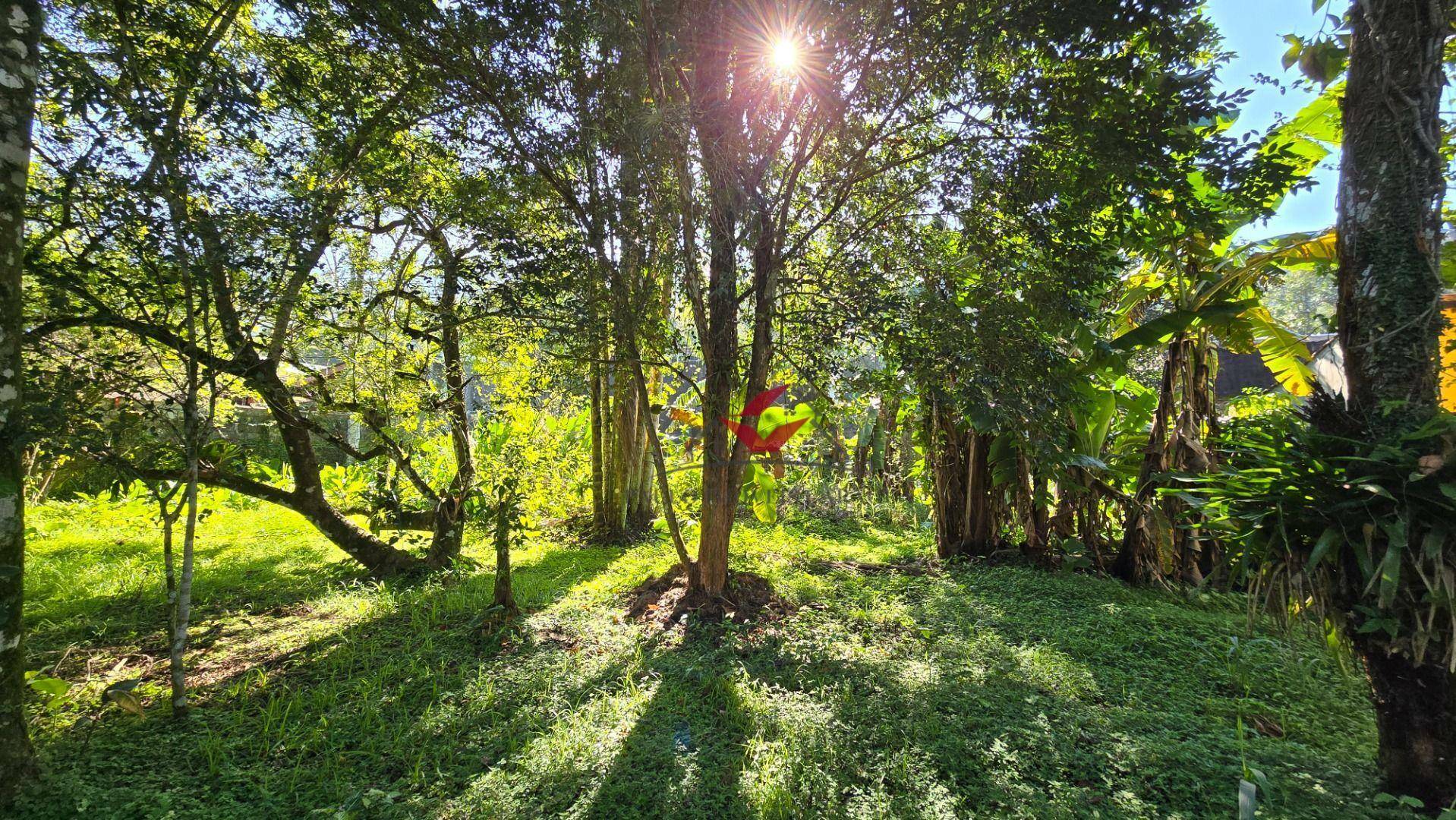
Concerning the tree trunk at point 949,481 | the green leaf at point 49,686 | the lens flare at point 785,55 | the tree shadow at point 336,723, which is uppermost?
the lens flare at point 785,55

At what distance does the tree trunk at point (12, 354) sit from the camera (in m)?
2.12

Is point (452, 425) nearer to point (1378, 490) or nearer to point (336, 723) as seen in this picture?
point (336, 723)

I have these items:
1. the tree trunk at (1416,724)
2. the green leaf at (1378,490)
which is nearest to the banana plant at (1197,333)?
the tree trunk at (1416,724)

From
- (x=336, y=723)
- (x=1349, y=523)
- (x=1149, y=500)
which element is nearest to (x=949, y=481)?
(x=1149, y=500)

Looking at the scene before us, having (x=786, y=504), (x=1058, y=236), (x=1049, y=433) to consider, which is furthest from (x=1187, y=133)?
Answer: (x=786, y=504)

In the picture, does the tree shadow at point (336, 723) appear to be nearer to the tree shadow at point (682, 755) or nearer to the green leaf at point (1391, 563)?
the tree shadow at point (682, 755)

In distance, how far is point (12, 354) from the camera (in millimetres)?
2164

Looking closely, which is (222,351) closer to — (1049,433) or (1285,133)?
(1049,433)

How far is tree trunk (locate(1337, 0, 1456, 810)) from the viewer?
2.04 m

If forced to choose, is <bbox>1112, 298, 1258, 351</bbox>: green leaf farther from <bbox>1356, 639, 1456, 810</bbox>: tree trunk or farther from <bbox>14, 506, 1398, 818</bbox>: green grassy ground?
<bbox>1356, 639, 1456, 810</bbox>: tree trunk

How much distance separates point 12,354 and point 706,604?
3.89 m

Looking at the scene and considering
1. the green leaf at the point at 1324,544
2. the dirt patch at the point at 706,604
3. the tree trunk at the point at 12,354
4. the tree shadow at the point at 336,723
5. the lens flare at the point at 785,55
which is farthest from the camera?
the dirt patch at the point at 706,604

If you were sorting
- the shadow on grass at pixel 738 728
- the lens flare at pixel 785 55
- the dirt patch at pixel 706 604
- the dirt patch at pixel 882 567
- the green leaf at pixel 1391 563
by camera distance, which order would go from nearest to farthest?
the green leaf at pixel 1391 563, the shadow on grass at pixel 738 728, the lens flare at pixel 785 55, the dirt patch at pixel 706 604, the dirt patch at pixel 882 567

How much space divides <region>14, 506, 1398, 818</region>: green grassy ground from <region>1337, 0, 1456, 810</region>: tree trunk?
0.88 feet
